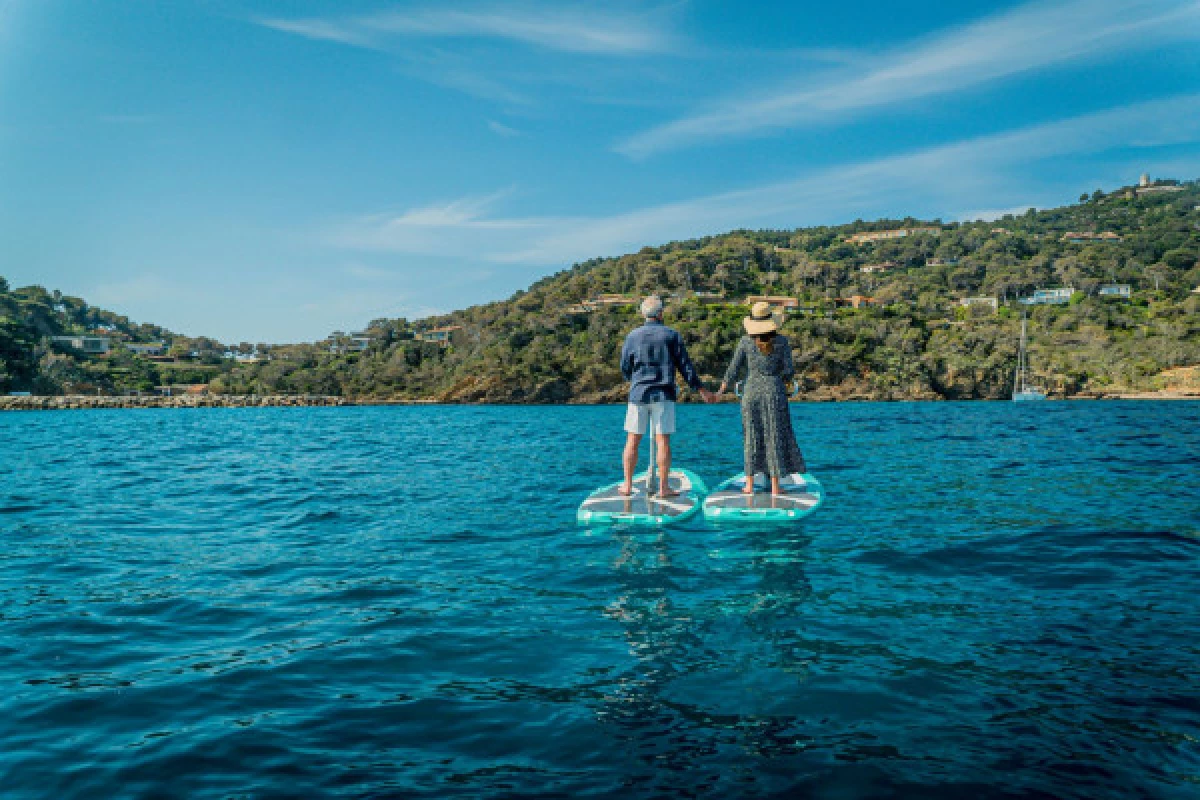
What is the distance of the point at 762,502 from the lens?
989cm

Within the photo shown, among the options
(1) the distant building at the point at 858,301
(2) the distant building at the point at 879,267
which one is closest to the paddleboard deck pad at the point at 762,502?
(1) the distant building at the point at 858,301

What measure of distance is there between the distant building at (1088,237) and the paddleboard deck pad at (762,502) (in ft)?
595

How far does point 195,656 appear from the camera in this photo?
500cm

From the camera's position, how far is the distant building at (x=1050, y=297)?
123775mm

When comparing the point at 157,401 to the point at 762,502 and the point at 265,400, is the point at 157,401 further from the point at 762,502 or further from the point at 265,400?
the point at 762,502

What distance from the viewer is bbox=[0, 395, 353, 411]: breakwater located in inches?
3952

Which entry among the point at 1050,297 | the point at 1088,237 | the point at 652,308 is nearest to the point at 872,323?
the point at 1050,297

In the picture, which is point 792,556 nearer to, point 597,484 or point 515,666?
point 515,666

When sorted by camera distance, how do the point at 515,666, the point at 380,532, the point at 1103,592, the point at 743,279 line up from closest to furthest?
the point at 515,666
the point at 1103,592
the point at 380,532
the point at 743,279

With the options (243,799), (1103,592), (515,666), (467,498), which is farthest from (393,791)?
(467,498)

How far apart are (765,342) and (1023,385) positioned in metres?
98.7

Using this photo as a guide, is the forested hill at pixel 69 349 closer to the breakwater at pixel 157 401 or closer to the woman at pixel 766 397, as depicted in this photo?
the breakwater at pixel 157 401

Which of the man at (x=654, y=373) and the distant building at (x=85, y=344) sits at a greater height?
the distant building at (x=85, y=344)

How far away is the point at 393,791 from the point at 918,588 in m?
5.04
